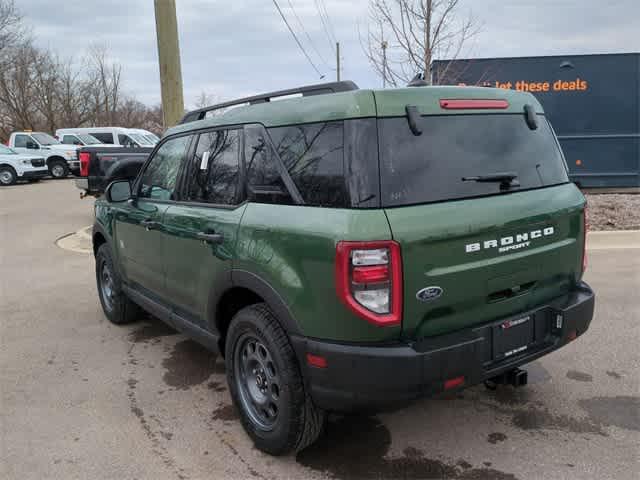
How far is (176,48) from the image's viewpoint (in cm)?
771

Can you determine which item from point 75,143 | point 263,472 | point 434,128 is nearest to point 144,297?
point 263,472

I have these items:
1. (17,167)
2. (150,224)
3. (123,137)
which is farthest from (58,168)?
(150,224)

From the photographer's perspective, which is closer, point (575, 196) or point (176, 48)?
point (575, 196)

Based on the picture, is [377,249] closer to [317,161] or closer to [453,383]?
[317,161]

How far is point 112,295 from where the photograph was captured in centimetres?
521

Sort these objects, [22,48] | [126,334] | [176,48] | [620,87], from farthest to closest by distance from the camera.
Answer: [22,48]
[620,87]
[176,48]
[126,334]

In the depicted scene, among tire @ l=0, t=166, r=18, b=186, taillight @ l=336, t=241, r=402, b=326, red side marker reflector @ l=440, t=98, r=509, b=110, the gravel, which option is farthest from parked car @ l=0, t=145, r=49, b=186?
taillight @ l=336, t=241, r=402, b=326

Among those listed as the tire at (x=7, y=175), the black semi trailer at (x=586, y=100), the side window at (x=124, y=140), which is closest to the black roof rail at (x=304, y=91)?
the black semi trailer at (x=586, y=100)

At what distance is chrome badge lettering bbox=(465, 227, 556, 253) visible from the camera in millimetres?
2496

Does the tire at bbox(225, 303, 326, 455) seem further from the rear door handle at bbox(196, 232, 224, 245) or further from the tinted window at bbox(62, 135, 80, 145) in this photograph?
the tinted window at bbox(62, 135, 80, 145)

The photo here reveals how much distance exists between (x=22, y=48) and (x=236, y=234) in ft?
154

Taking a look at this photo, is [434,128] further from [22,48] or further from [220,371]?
[22,48]

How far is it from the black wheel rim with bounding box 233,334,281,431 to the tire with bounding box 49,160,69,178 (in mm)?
25039

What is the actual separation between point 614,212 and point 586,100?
2576mm
